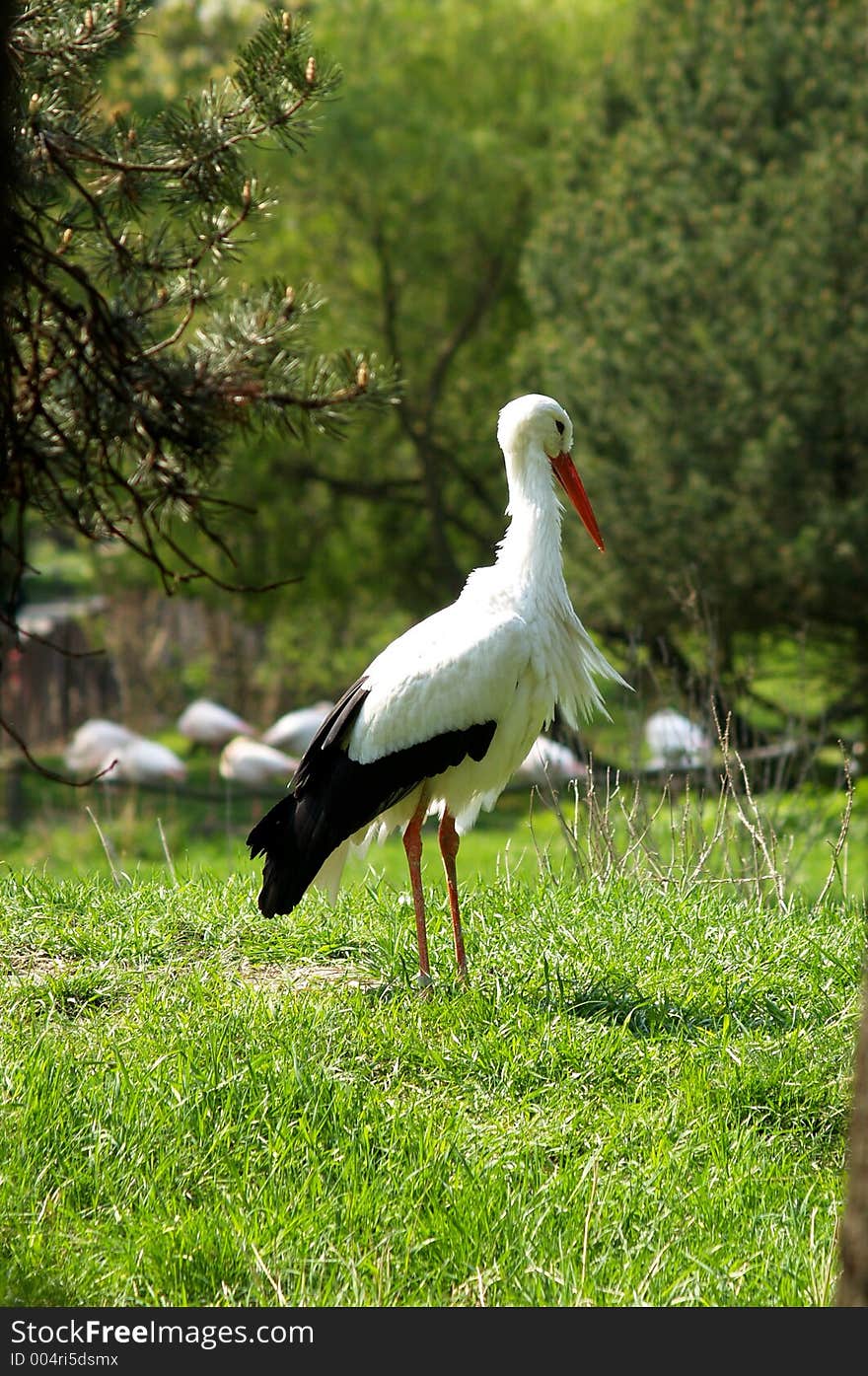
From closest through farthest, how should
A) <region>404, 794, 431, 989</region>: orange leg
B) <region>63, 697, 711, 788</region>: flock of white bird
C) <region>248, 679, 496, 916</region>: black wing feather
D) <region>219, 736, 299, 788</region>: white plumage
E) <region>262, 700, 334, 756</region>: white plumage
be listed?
<region>404, 794, 431, 989</region>: orange leg → <region>248, 679, 496, 916</region>: black wing feather → <region>63, 697, 711, 788</region>: flock of white bird → <region>219, 736, 299, 788</region>: white plumage → <region>262, 700, 334, 756</region>: white plumage

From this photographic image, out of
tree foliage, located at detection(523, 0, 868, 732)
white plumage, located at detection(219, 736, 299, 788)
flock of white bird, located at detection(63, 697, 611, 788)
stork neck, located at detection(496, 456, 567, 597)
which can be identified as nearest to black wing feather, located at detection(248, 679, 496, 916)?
stork neck, located at detection(496, 456, 567, 597)

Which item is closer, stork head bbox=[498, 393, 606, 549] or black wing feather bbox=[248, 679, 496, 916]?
black wing feather bbox=[248, 679, 496, 916]

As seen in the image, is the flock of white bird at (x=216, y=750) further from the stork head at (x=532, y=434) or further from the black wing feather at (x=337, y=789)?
the black wing feather at (x=337, y=789)

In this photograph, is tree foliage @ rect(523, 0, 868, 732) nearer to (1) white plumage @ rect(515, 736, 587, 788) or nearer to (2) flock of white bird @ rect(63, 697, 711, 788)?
(1) white plumage @ rect(515, 736, 587, 788)

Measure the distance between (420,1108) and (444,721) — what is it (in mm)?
1405

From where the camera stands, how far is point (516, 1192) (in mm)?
3494

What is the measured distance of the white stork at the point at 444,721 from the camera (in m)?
4.89

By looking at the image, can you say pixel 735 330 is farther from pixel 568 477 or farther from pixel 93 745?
pixel 568 477

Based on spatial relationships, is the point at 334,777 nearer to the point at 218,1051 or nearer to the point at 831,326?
the point at 218,1051

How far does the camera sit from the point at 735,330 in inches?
558

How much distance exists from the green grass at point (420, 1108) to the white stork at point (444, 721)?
12.1 inches

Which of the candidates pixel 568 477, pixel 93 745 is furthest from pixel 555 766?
pixel 93 745

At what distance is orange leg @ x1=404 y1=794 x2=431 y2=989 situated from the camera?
4.64 metres
